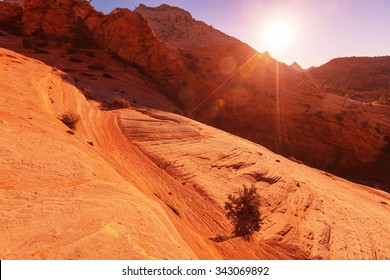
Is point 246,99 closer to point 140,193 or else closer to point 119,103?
point 119,103

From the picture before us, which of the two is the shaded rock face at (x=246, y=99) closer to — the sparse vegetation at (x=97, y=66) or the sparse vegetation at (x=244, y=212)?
the sparse vegetation at (x=97, y=66)

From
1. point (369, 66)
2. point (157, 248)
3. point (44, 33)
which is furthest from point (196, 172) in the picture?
point (369, 66)

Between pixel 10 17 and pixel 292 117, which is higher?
pixel 10 17

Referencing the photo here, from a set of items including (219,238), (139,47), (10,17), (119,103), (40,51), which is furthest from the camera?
(10,17)

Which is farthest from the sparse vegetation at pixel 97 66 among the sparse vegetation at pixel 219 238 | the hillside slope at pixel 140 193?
the sparse vegetation at pixel 219 238

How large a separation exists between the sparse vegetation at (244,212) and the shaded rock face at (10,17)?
3241 centimetres

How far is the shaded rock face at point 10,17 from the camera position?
2708 centimetres

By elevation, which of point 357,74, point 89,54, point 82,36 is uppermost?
point 357,74

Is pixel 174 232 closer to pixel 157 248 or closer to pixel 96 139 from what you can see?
pixel 157 248

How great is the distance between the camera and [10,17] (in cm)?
2747

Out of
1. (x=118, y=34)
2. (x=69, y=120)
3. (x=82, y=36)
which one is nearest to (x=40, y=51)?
(x=82, y=36)

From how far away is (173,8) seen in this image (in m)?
66.3

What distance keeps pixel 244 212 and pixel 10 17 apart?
3467cm
